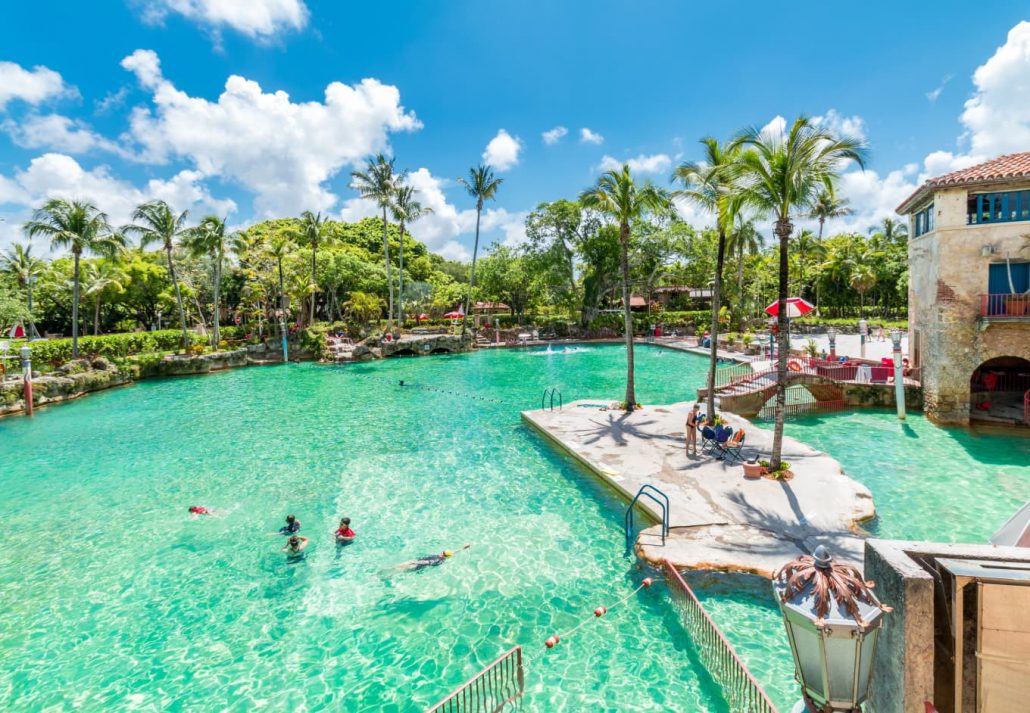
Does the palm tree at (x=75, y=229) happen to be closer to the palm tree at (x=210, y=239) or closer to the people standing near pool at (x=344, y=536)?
the palm tree at (x=210, y=239)

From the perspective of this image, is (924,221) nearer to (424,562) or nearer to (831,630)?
(424,562)

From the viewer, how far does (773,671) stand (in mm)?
6781

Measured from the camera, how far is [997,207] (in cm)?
1666

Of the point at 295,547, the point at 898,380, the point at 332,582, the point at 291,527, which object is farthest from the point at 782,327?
the point at 291,527

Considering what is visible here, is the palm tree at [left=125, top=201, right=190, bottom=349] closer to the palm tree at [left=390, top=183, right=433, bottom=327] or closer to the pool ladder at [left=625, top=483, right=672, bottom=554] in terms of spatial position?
the palm tree at [left=390, top=183, right=433, bottom=327]

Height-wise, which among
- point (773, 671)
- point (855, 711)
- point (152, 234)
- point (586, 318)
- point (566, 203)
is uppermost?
point (566, 203)

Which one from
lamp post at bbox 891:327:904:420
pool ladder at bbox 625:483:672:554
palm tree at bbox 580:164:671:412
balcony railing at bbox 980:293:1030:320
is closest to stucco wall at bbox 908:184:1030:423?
balcony railing at bbox 980:293:1030:320

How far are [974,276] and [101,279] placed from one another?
57.3 metres

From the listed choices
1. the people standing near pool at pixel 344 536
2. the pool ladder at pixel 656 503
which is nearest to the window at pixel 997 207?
the pool ladder at pixel 656 503

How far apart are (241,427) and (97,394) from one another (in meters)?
16.7

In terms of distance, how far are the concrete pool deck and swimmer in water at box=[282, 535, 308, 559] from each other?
7.03 m

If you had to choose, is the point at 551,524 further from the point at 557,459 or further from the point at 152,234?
the point at 152,234

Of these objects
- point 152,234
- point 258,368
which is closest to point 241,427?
point 258,368

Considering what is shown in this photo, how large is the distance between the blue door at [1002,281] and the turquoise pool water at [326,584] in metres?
15.2
